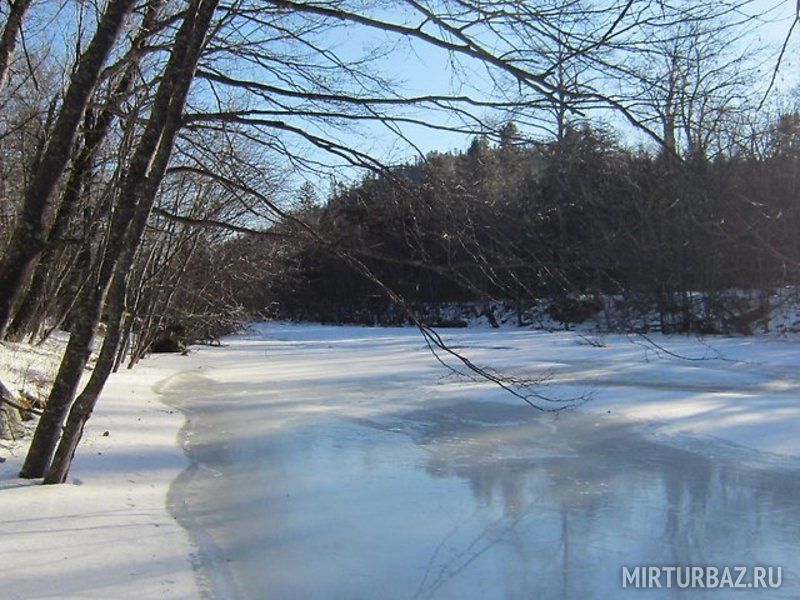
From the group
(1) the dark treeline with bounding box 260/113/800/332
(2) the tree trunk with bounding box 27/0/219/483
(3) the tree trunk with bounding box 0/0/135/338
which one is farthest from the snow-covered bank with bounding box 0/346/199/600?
(1) the dark treeline with bounding box 260/113/800/332

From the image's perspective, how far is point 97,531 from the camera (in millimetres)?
4996

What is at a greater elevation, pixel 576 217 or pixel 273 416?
pixel 576 217

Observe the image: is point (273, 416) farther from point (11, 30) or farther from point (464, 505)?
point (11, 30)

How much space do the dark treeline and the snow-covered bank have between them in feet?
8.25

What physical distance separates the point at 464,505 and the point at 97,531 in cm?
311

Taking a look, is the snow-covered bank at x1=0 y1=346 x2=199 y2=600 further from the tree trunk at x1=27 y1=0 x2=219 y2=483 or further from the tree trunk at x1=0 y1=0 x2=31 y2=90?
the tree trunk at x1=0 y1=0 x2=31 y2=90

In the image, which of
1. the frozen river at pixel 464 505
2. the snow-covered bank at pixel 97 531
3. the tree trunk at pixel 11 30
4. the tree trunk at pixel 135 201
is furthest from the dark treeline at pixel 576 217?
the tree trunk at pixel 11 30

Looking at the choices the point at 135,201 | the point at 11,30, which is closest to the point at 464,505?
the point at 135,201

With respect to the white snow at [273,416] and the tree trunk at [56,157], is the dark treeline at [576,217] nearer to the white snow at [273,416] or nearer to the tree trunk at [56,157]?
the white snow at [273,416]

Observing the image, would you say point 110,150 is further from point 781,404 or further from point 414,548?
point 781,404

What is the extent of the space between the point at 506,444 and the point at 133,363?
1330 centimetres

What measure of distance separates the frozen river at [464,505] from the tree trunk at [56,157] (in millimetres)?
2506

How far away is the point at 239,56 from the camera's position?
6.78 m

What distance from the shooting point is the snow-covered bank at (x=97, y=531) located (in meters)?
4.08
